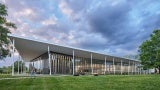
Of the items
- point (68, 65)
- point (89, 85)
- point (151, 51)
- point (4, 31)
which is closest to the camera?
point (89, 85)

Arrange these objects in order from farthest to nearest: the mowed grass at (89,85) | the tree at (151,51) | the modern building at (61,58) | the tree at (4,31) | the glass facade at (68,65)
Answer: the tree at (151,51), the glass facade at (68,65), the modern building at (61,58), the tree at (4,31), the mowed grass at (89,85)

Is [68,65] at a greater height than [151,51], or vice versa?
[151,51]

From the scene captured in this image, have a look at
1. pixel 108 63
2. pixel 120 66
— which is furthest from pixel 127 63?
pixel 108 63

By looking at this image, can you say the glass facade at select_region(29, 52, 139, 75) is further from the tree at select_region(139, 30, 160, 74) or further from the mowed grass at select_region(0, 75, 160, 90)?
the mowed grass at select_region(0, 75, 160, 90)

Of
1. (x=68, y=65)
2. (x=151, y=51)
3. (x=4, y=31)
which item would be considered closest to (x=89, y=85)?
(x=4, y=31)

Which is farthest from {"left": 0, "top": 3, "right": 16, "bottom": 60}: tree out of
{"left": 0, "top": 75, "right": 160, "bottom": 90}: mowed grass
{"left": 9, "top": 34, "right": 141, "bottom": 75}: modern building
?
{"left": 9, "top": 34, "right": 141, "bottom": 75}: modern building

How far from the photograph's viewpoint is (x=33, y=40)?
1646 inches

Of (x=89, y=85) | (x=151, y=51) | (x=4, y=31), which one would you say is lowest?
(x=89, y=85)

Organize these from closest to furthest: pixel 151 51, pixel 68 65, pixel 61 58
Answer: pixel 151 51
pixel 61 58
pixel 68 65

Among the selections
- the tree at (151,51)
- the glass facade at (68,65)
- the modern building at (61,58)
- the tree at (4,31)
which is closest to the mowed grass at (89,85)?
the tree at (4,31)

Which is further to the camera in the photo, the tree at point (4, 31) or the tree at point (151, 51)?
the tree at point (151, 51)

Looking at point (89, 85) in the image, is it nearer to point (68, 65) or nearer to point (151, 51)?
point (68, 65)

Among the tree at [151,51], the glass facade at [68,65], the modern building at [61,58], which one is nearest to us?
the modern building at [61,58]

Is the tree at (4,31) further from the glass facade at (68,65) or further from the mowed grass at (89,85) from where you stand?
the glass facade at (68,65)
